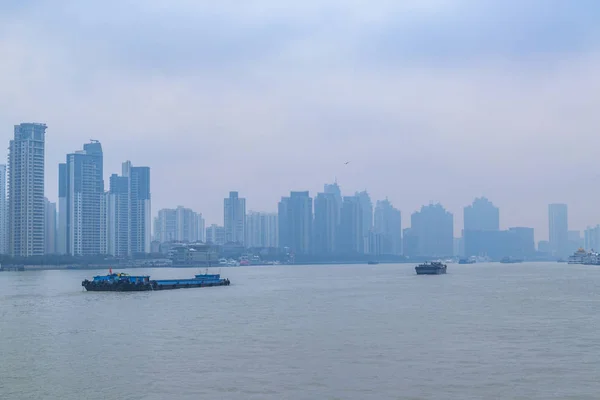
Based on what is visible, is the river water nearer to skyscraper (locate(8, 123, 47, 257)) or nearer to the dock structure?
the dock structure

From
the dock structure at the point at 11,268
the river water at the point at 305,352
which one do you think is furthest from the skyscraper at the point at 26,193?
the river water at the point at 305,352

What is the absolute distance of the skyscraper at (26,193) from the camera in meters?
182

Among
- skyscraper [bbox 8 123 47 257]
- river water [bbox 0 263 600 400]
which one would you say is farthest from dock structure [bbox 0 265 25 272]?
river water [bbox 0 263 600 400]

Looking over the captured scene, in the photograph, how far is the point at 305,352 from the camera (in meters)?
28.6

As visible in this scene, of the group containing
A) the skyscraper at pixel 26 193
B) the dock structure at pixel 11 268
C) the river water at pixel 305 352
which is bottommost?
the dock structure at pixel 11 268

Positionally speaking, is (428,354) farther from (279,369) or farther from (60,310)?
(60,310)

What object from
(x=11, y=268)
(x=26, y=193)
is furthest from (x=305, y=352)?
(x=26, y=193)

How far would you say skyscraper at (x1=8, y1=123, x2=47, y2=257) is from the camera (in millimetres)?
182500

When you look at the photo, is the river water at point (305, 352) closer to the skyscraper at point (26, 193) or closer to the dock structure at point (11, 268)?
the dock structure at point (11, 268)

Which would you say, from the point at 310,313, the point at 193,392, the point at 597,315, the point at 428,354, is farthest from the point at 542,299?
the point at 193,392

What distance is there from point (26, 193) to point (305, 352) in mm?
170388

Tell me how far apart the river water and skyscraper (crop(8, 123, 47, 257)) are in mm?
142663

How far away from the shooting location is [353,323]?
38406mm

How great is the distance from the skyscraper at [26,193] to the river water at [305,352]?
A: 468ft
